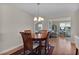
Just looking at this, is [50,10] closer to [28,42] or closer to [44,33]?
[44,33]

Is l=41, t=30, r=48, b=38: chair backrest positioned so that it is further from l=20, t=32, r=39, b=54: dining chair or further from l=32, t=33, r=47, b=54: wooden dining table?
l=20, t=32, r=39, b=54: dining chair

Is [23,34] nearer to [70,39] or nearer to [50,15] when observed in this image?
[50,15]

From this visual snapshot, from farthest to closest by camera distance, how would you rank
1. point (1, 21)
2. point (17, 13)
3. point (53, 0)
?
point (17, 13) → point (1, 21) → point (53, 0)

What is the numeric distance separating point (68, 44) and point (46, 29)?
571 mm

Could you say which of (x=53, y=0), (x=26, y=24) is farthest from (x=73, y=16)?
(x=26, y=24)

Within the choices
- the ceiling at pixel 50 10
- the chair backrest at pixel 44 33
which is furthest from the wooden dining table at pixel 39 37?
the ceiling at pixel 50 10

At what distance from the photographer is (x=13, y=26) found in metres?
2.45

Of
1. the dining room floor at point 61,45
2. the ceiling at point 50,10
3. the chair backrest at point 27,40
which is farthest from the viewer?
the chair backrest at point 27,40

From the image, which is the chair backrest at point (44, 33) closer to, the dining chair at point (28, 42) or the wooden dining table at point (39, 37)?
the wooden dining table at point (39, 37)

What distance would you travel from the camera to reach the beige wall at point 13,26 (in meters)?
2.33

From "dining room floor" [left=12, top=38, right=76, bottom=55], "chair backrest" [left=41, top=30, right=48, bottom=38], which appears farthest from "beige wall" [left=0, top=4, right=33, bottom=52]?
"dining room floor" [left=12, top=38, right=76, bottom=55]

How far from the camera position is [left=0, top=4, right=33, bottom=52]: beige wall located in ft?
7.64

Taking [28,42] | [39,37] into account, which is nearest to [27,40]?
[28,42]

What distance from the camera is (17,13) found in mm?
2400
